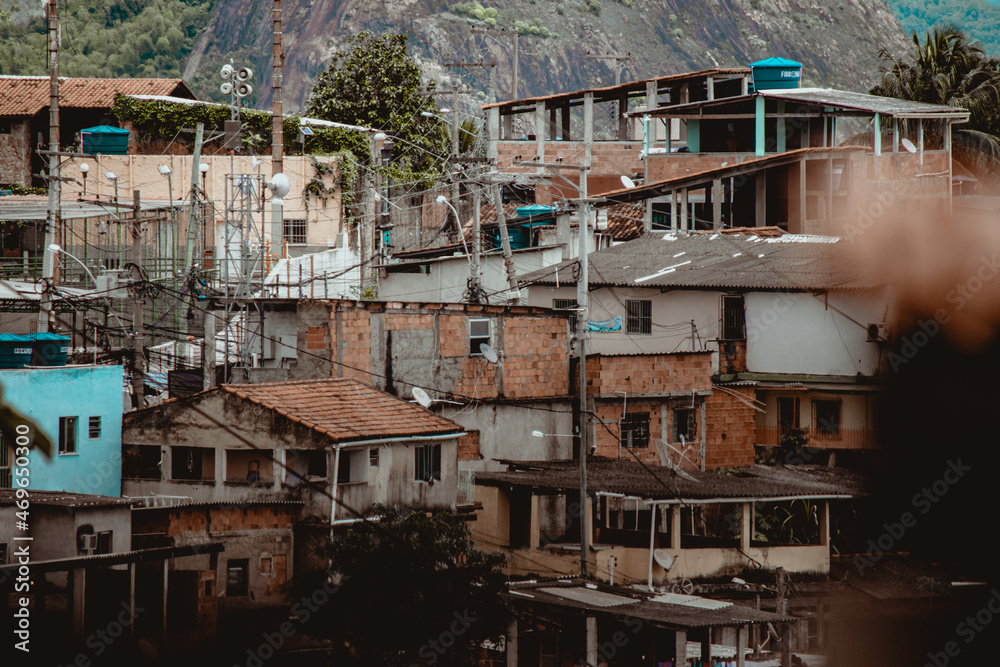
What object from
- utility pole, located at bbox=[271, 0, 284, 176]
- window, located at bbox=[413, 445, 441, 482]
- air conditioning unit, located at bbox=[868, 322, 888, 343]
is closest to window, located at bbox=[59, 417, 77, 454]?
window, located at bbox=[413, 445, 441, 482]

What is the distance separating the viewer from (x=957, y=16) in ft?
404

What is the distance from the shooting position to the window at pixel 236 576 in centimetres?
2064

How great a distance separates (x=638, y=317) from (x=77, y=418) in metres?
13.6

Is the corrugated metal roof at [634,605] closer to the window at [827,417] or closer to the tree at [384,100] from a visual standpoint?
the window at [827,417]

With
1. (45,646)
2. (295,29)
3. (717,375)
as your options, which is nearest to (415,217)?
(717,375)

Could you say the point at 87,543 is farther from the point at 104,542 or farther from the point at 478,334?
the point at 478,334

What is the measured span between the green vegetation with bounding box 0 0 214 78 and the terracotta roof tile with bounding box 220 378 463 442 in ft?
183

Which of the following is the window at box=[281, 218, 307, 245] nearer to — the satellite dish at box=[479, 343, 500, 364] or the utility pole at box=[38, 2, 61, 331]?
the utility pole at box=[38, 2, 61, 331]

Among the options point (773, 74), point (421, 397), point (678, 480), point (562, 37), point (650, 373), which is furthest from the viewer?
point (562, 37)

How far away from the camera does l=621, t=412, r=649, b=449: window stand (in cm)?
2858

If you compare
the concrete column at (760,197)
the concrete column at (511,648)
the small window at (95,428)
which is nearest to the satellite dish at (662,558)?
the concrete column at (511,648)

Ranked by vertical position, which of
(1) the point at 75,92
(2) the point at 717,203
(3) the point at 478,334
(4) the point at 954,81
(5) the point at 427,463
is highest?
(4) the point at 954,81

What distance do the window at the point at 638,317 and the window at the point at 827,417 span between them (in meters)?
4.46

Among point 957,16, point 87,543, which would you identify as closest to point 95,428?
point 87,543
